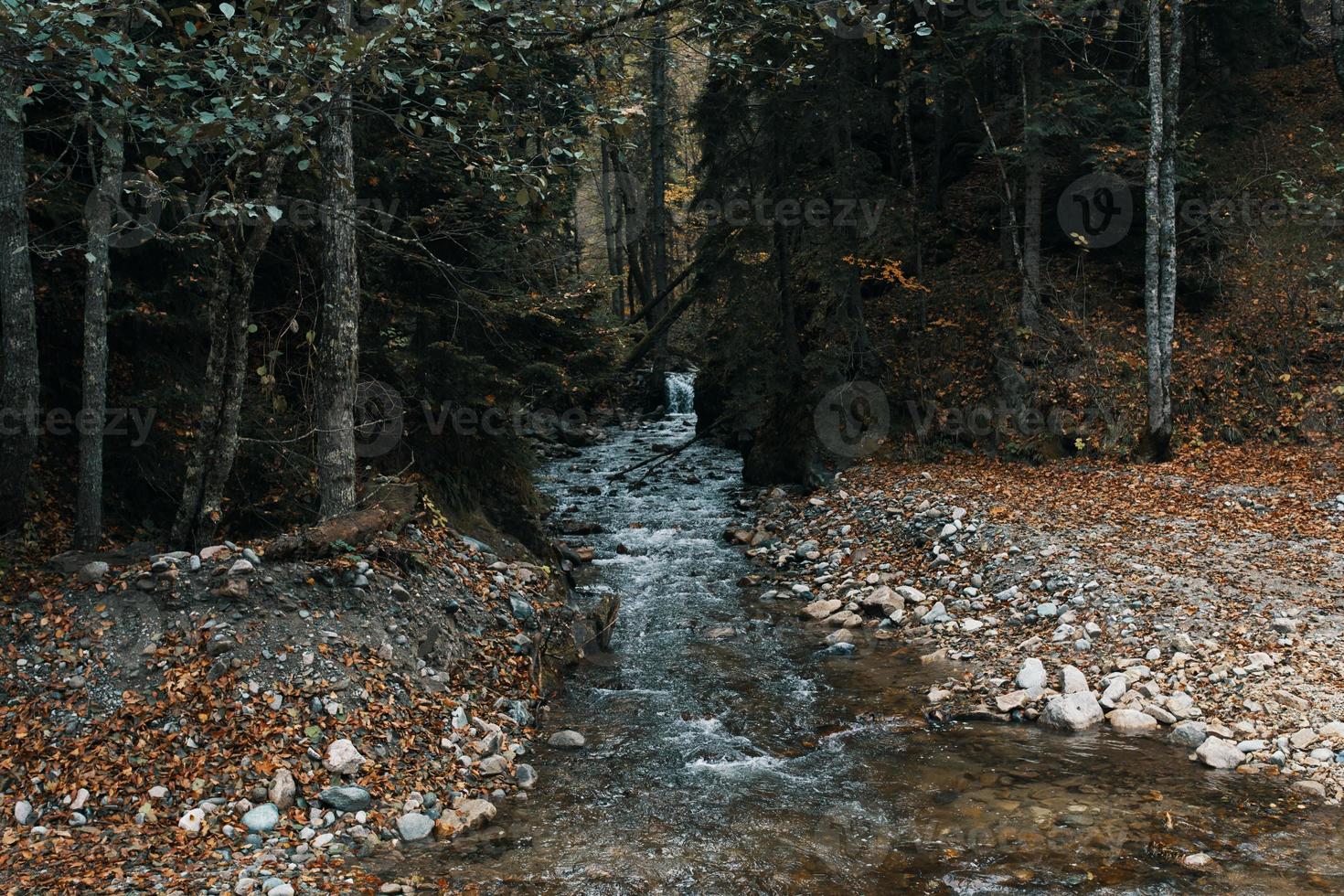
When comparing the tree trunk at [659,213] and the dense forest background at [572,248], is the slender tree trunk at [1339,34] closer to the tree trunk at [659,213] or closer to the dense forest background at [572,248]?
the dense forest background at [572,248]

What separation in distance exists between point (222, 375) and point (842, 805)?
607 cm

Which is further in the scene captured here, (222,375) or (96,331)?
(222,375)

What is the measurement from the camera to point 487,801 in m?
6.10

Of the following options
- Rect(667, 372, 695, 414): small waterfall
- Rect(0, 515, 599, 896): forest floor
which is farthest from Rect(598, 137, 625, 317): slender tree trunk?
Rect(0, 515, 599, 896): forest floor

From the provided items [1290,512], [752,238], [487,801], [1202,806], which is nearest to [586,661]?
[487,801]

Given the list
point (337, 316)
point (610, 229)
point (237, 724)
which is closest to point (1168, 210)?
point (337, 316)

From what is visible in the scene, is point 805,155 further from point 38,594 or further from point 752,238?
point 38,594

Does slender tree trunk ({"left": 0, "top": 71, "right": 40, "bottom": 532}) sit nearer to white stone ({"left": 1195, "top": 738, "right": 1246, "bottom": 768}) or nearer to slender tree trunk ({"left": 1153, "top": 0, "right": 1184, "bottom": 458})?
white stone ({"left": 1195, "top": 738, "right": 1246, "bottom": 768})

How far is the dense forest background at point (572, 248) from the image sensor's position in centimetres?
609

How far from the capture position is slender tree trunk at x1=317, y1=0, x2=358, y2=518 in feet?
24.1

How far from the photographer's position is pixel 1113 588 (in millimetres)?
9383

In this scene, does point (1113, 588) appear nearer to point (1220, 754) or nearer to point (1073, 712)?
point (1073, 712)

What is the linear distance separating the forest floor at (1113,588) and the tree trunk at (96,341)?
24.5 ft

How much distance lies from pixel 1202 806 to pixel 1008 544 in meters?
5.45
